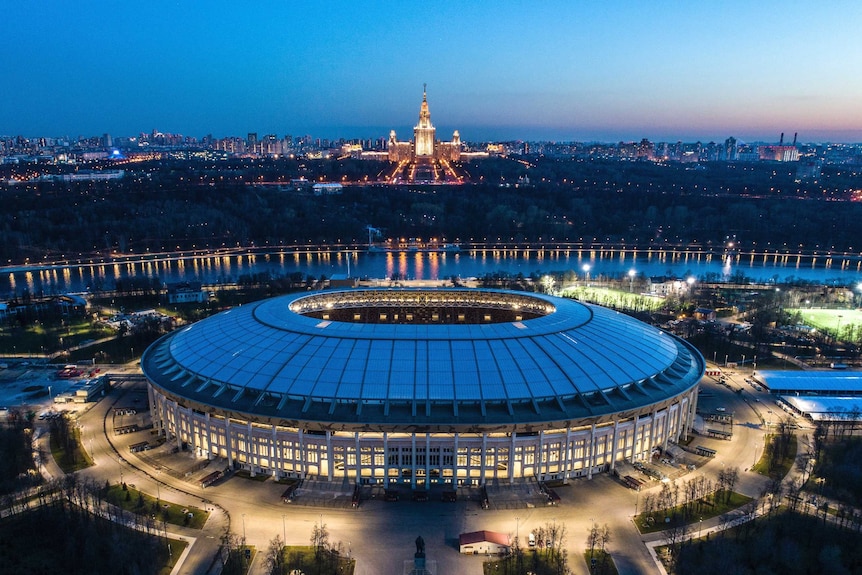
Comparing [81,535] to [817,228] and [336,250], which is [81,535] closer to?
[336,250]

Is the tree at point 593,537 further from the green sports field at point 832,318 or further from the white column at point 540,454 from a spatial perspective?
the green sports field at point 832,318

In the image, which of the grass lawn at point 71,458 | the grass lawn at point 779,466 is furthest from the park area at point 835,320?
the grass lawn at point 71,458

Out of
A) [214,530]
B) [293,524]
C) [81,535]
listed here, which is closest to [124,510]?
[81,535]

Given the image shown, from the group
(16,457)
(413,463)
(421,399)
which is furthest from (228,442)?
(16,457)

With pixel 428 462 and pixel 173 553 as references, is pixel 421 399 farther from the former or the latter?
pixel 173 553

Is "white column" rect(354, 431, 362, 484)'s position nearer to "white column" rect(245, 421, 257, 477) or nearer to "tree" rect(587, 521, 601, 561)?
"white column" rect(245, 421, 257, 477)

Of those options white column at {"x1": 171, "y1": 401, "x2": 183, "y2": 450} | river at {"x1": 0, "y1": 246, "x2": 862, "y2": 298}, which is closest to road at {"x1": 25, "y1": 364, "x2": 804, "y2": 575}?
white column at {"x1": 171, "y1": 401, "x2": 183, "y2": 450}

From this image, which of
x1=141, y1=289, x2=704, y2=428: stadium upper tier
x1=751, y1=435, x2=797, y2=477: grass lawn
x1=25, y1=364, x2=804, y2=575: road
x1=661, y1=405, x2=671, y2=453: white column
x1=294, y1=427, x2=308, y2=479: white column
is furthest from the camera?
x1=661, y1=405, x2=671, y2=453: white column
